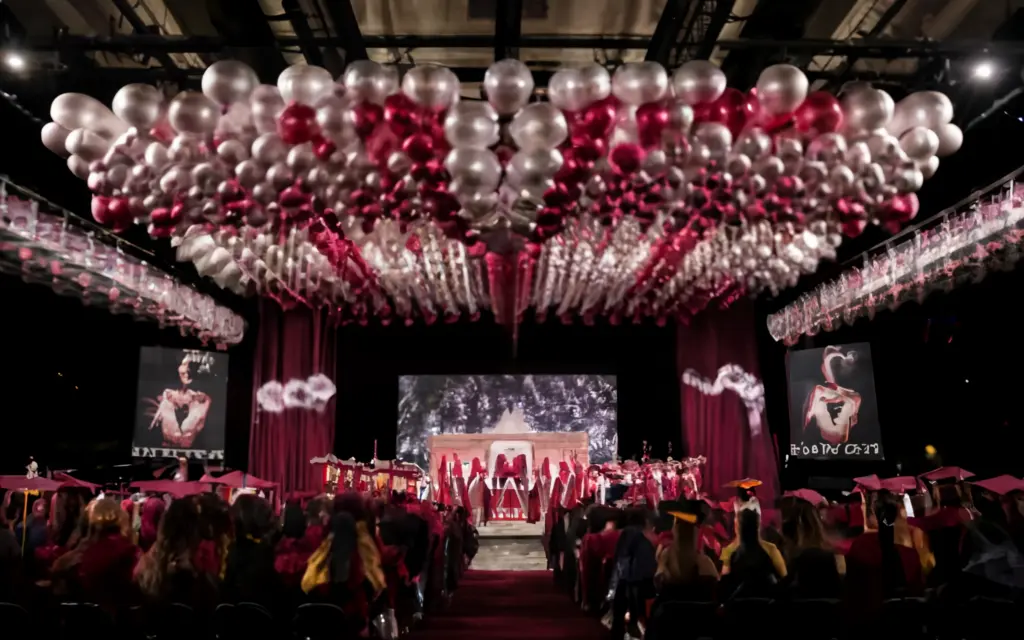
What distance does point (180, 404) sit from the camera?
11070 mm

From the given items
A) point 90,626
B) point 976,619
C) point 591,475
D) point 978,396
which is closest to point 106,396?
point 591,475

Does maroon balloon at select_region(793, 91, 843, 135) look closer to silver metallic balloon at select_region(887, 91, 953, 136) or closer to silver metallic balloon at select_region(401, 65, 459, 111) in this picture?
silver metallic balloon at select_region(887, 91, 953, 136)

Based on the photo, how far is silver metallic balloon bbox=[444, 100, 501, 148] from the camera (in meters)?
4.47

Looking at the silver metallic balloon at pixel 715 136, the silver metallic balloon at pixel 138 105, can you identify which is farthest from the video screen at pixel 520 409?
the silver metallic balloon at pixel 138 105

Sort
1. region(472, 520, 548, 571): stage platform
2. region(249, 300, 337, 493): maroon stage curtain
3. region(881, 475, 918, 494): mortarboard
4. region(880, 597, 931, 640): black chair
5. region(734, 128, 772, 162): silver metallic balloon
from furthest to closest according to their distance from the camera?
region(249, 300, 337, 493): maroon stage curtain → region(472, 520, 548, 571): stage platform → region(881, 475, 918, 494): mortarboard → region(734, 128, 772, 162): silver metallic balloon → region(880, 597, 931, 640): black chair

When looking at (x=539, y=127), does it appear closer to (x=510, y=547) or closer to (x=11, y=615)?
(x=11, y=615)

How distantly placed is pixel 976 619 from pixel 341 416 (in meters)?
10.5

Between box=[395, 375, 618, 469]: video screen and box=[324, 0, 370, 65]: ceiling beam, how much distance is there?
8087 mm

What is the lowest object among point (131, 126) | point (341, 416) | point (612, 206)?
point (341, 416)

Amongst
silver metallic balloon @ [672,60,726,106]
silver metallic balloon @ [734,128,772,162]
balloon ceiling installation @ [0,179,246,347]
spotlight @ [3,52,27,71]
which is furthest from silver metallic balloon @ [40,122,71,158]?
silver metallic balloon @ [734,128,772,162]

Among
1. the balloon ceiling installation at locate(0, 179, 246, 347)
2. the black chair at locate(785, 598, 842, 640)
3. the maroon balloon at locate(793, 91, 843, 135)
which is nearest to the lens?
the black chair at locate(785, 598, 842, 640)

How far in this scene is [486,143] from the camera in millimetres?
4578

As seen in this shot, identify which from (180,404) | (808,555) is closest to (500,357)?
(180,404)

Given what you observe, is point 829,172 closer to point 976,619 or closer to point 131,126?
point 976,619
